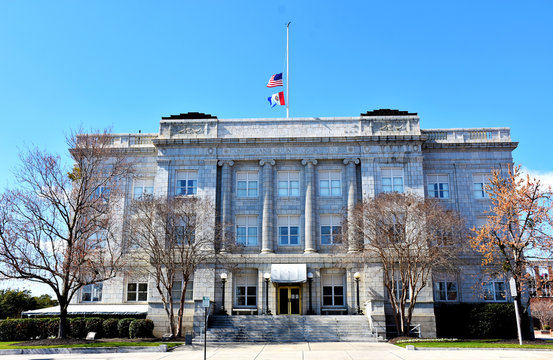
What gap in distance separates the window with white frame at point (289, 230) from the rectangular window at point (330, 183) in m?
2.73

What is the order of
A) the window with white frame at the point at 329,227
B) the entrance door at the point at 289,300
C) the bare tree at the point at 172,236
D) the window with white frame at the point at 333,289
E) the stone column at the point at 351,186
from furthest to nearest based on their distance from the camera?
the window with white frame at the point at 329,227, the window with white frame at the point at 333,289, the entrance door at the point at 289,300, the stone column at the point at 351,186, the bare tree at the point at 172,236

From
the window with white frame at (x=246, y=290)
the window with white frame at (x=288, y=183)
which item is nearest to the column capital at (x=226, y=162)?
the window with white frame at (x=288, y=183)

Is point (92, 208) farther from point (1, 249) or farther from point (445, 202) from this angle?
point (445, 202)

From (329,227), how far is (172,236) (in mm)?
11079

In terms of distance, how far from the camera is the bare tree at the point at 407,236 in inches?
1192

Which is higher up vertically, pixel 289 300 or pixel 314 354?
pixel 289 300

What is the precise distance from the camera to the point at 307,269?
35219 mm

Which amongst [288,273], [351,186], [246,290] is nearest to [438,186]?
[351,186]

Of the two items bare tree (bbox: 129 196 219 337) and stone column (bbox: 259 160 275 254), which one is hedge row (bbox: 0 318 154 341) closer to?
bare tree (bbox: 129 196 219 337)

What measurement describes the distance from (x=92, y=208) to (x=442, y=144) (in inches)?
957

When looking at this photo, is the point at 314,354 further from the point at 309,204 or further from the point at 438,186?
the point at 438,186

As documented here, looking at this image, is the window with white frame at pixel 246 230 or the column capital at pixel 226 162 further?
the column capital at pixel 226 162

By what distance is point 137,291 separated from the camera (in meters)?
37.4

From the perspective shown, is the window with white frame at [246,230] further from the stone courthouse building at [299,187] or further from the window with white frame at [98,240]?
the window with white frame at [98,240]
